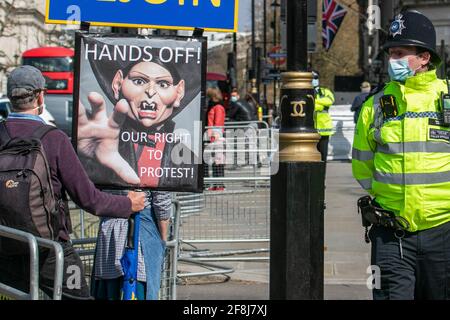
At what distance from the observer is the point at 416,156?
4.92m

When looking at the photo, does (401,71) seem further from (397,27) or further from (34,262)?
(34,262)

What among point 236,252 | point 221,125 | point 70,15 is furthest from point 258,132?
point 70,15

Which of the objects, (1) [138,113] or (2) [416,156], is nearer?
(2) [416,156]

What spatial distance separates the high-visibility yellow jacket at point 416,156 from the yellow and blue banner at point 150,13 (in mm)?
1310

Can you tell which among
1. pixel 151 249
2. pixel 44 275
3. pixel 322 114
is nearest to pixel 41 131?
pixel 44 275

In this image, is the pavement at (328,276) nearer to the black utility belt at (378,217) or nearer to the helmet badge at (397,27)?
the black utility belt at (378,217)

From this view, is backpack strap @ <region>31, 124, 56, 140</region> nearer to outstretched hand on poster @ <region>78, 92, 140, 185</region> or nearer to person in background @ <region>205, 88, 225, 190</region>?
outstretched hand on poster @ <region>78, 92, 140, 185</region>

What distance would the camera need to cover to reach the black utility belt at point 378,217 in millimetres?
4918

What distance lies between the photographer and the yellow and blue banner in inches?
227

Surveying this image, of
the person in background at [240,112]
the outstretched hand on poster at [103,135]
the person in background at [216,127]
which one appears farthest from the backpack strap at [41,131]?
the person in background at [240,112]

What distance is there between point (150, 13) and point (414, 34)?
1.68 metres

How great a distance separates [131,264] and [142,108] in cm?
92

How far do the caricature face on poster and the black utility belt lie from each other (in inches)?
40.4

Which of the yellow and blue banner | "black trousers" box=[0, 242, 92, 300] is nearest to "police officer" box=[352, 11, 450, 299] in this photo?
the yellow and blue banner
